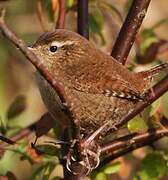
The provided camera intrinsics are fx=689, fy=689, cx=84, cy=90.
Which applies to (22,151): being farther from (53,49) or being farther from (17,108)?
(53,49)

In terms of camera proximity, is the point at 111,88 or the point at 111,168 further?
the point at 111,168

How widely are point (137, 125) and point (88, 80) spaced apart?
0.34 meters

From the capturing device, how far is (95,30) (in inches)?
155

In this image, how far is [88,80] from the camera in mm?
3410

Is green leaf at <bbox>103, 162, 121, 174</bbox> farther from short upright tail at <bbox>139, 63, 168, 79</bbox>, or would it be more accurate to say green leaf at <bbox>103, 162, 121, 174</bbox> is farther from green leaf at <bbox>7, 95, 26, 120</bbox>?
green leaf at <bbox>7, 95, 26, 120</bbox>

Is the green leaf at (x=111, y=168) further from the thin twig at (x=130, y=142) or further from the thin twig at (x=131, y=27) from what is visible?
the thin twig at (x=131, y=27)

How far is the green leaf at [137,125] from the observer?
10.8 ft

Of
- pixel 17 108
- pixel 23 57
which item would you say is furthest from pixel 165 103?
pixel 23 57

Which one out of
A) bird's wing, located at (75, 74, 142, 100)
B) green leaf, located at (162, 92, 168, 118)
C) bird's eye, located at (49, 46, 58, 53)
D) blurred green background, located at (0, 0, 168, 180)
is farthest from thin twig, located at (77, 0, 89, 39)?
green leaf, located at (162, 92, 168, 118)

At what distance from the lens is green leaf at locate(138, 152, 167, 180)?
11.4 feet

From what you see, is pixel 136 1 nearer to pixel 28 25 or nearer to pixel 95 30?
pixel 95 30

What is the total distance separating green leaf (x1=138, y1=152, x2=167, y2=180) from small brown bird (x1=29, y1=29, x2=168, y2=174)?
29 cm

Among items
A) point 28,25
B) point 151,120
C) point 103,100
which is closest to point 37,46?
point 103,100

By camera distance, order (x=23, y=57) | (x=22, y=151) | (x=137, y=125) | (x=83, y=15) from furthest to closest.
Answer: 1. (x=23, y=57)
2. (x=83, y=15)
3. (x=22, y=151)
4. (x=137, y=125)
